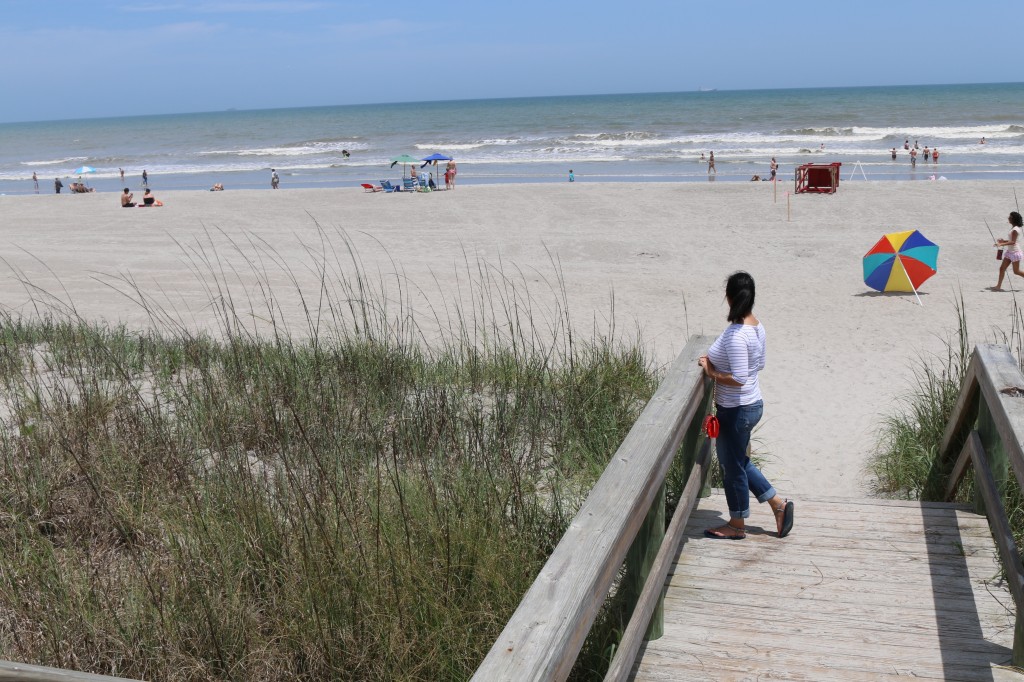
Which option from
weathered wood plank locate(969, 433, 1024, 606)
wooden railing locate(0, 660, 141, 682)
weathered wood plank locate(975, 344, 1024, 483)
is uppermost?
weathered wood plank locate(975, 344, 1024, 483)

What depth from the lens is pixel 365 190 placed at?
1152 inches

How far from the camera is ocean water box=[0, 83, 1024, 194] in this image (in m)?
35.9

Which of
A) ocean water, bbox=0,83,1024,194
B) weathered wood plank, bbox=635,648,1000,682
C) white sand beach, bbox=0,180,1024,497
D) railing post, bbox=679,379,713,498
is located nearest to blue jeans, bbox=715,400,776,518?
railing post, bbox=679,379,713,498

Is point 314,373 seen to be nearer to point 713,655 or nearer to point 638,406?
point 638,406

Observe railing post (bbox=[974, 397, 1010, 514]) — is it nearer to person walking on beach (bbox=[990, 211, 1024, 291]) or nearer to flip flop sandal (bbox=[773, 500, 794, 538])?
flip flop sandal (bbox=[773, 500, 794, 538])

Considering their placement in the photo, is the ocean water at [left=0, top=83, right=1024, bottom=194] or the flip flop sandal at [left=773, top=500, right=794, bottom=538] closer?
the flip flop sandal at [left=773, top=500, right=794, bottom=538]

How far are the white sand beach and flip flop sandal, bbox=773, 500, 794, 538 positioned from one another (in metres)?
1.73

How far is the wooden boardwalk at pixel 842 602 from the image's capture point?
10.0 feet

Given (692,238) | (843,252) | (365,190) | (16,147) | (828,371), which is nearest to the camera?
(828,371)

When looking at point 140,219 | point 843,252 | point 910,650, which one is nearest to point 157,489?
point 910,650

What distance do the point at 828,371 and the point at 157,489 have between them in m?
6.62

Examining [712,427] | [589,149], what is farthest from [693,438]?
[589,149]

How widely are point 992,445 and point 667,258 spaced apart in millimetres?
11805

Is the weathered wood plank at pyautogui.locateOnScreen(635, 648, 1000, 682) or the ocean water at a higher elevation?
the ocean water
